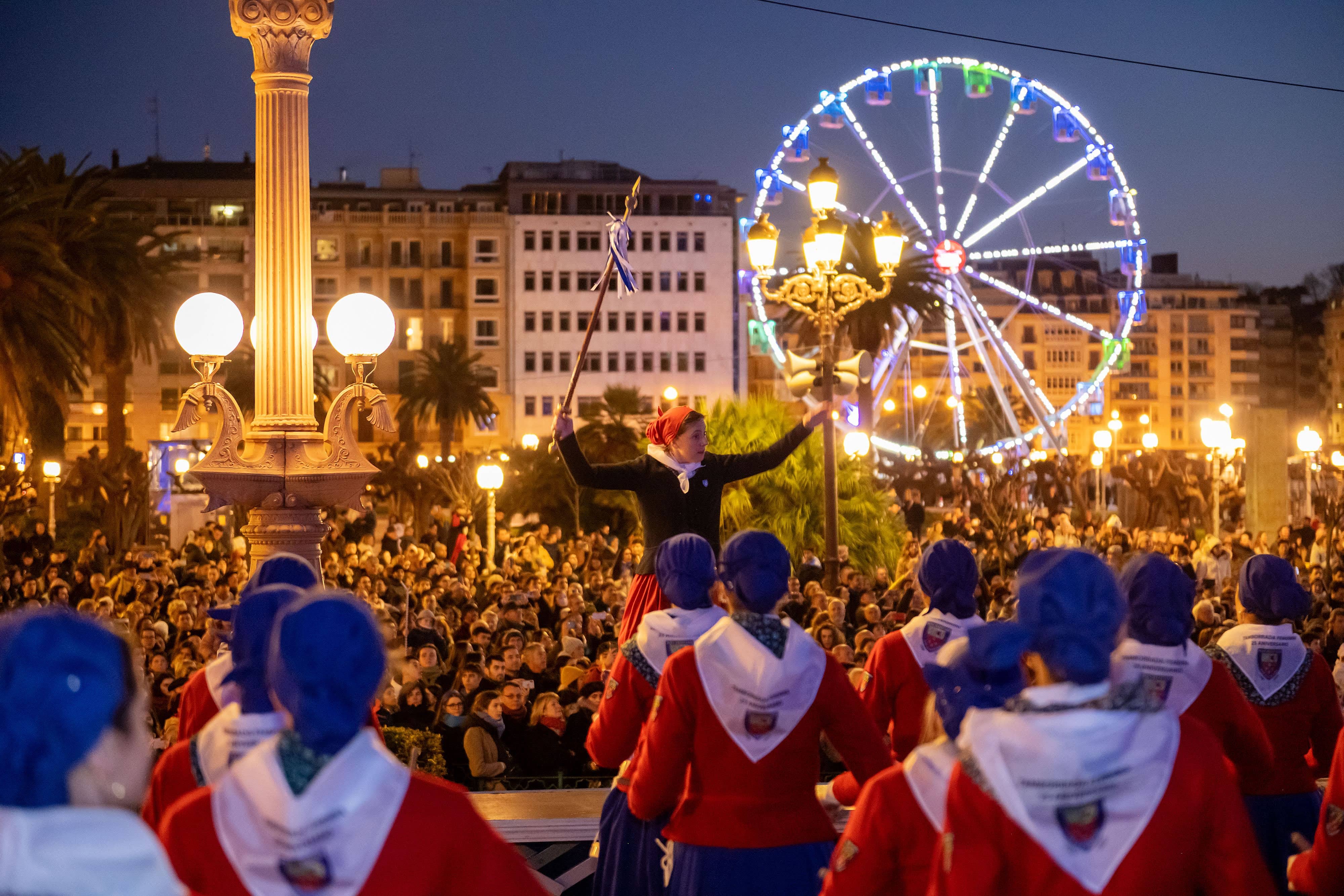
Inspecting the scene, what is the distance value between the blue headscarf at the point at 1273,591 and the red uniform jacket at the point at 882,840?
245 centimetres

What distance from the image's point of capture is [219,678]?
4055 millimetres

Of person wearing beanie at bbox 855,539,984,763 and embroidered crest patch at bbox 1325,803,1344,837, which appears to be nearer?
embroidered crest patch at bbox 1325,803,1344,837

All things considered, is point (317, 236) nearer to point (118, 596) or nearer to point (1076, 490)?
point (1076, 490)

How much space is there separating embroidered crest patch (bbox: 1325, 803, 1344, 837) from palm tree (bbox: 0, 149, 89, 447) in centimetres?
2312

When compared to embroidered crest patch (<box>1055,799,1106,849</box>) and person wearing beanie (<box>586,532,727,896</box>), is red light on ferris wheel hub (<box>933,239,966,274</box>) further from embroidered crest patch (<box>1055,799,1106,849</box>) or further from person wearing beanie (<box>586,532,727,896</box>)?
embroidered crest patch (<box>1055,799,1106,849</box>)

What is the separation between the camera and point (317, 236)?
274 ft

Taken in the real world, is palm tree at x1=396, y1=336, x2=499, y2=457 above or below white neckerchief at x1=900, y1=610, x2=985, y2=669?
above

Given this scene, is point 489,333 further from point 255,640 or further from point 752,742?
point 255,640

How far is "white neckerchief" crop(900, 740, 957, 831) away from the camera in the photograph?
3277 mm

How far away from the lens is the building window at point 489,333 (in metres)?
85.6

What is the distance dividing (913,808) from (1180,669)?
4.73 ft

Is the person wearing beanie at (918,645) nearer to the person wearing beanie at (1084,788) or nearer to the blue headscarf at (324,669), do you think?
the person wearing beanie at (1084,788)

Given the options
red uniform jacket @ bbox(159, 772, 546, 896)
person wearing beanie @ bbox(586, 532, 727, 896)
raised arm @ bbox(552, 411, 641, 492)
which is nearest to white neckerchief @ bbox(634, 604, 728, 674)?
person wearing beanie @ bbox(586, 532, 727, 896)

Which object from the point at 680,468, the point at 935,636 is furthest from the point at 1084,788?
the point at 680,468
